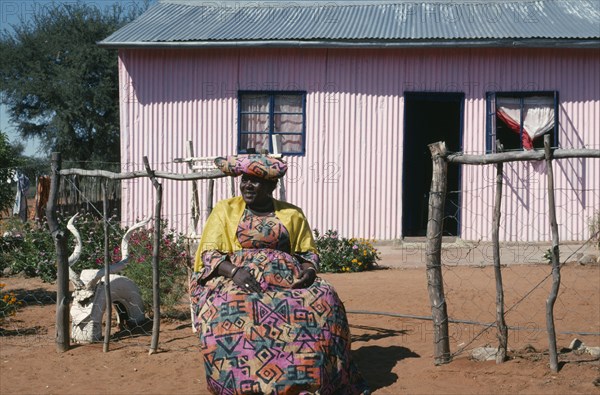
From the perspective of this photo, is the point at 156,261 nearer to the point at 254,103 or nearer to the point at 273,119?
the point at 273,119

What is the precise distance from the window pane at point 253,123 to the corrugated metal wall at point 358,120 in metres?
0.20

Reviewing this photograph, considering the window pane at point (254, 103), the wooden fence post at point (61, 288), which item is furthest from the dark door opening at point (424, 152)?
the wooden fence post at point (61, 288)

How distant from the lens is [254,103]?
14945 millimetres

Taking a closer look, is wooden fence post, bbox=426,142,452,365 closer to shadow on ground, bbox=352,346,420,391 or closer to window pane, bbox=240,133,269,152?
shadow on ground, bbox=352,346,420,391

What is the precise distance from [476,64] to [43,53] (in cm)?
1652

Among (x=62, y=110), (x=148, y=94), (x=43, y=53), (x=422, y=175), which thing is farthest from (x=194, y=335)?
(x=43, y=53)

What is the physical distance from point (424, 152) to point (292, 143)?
332 centimetres

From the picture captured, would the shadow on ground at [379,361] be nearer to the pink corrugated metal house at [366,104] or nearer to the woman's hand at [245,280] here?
the woman's hand at [245,280]

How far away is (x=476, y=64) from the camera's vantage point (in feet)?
47.3

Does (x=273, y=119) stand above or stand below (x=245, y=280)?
above

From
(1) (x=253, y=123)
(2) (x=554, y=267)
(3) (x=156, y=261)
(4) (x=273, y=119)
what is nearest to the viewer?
(2) (x=554, y=267)

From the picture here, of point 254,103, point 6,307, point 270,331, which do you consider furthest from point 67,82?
point 270,331

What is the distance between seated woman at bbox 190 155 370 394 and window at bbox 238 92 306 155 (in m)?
8.06

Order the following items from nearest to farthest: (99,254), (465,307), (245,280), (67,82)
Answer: (245,280) → (465,307) → (99,254) → (67,82)
